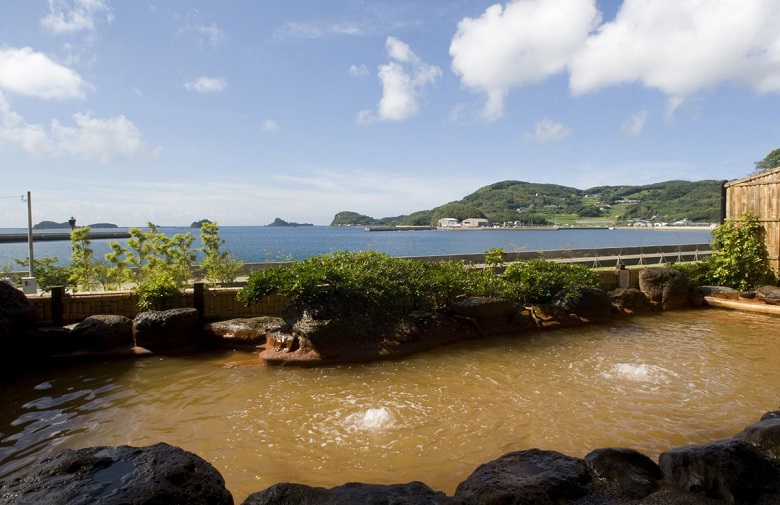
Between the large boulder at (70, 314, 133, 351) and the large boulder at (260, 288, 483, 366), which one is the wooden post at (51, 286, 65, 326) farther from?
the large boulder at (260, 288, 483, 366)

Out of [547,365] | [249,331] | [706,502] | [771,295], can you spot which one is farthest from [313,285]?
[771,295]

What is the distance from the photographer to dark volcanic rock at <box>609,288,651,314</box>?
11094 millimetres

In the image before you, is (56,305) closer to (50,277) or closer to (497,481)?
(50,277)

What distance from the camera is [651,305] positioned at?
1167 centimetres

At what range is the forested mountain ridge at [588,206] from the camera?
130750 mm

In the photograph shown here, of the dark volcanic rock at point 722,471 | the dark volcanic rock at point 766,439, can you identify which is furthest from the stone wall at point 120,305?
the dark volcanic rock at point 766,439

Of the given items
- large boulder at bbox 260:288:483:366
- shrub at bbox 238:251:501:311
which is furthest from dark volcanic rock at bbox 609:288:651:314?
large boulder at bbox 260:288:483:366

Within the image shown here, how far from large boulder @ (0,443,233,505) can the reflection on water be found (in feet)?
4.60

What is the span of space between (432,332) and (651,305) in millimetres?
7040

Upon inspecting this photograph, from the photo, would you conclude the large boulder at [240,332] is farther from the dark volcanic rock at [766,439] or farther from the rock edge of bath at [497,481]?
the dark volcanic rock at [766,439]

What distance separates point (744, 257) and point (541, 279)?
735cm

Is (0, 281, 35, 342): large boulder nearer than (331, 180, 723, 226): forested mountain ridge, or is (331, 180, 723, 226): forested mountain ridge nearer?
(0, 281, 35, 342): large boulder

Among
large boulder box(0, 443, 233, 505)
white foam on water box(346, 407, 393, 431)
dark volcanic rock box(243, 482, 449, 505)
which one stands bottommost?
white foam on water box(346, 407, 393, 431)

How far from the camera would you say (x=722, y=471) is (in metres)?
3.05
